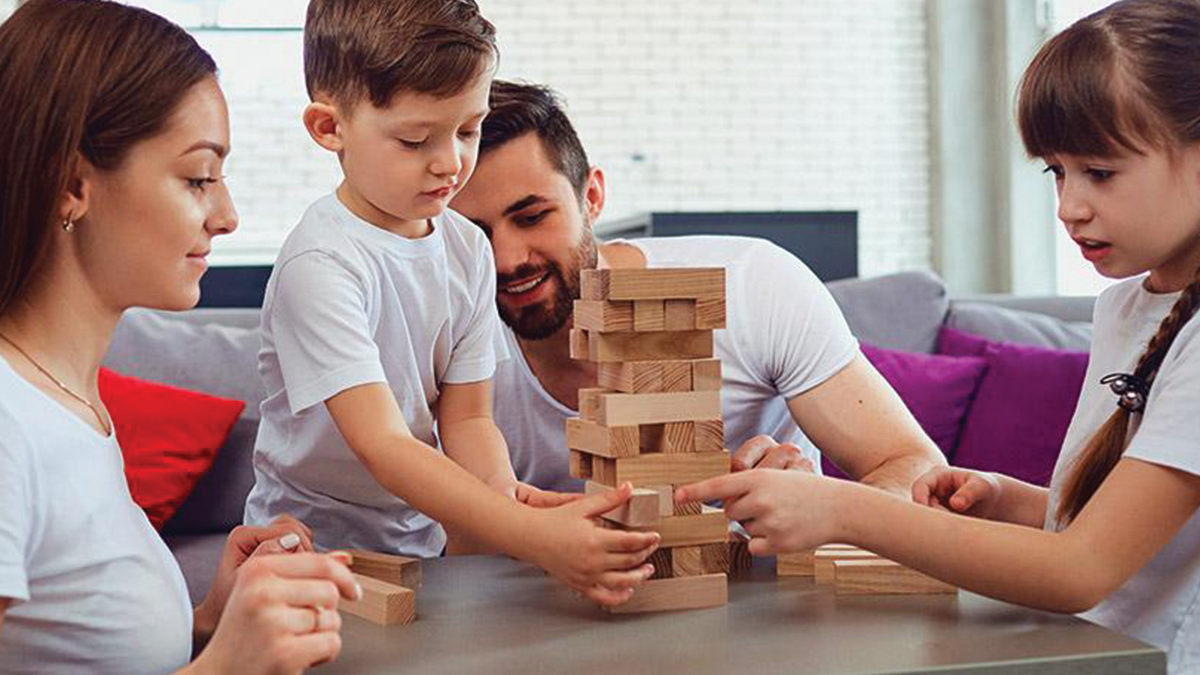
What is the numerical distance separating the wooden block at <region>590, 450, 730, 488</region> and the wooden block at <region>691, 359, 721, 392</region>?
0.23 ft

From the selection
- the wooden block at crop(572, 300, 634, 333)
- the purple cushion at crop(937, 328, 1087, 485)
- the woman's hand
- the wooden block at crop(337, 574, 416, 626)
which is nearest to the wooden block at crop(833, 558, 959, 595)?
the wooden block at crop(572, 300, 634, 333)

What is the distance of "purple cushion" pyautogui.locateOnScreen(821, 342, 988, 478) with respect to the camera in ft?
12.0

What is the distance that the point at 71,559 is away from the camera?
1235 mm

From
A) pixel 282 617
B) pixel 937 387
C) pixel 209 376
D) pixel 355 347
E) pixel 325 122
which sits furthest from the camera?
pixel 937 387

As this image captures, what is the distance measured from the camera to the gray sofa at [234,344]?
3484mm

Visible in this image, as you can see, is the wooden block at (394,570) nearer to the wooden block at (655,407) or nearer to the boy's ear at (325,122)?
the wooden block at (655,407)

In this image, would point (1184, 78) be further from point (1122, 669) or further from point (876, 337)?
point (876, 337)

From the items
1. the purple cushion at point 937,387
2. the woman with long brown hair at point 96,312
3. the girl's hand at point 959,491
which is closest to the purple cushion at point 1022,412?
the purple cushion at point 937,387

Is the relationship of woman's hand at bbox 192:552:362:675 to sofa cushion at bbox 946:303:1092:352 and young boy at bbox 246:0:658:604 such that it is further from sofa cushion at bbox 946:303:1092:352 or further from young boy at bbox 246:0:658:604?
sofa cushion at bbox 946:303:1092:352

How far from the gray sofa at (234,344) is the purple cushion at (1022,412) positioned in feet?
0.80

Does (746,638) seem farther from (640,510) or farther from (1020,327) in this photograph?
(1020,327)

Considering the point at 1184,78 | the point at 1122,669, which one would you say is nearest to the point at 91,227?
the point at 1122,669

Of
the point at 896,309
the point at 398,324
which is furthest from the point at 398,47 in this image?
the point at 896,309

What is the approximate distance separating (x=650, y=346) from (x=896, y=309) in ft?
8.54
